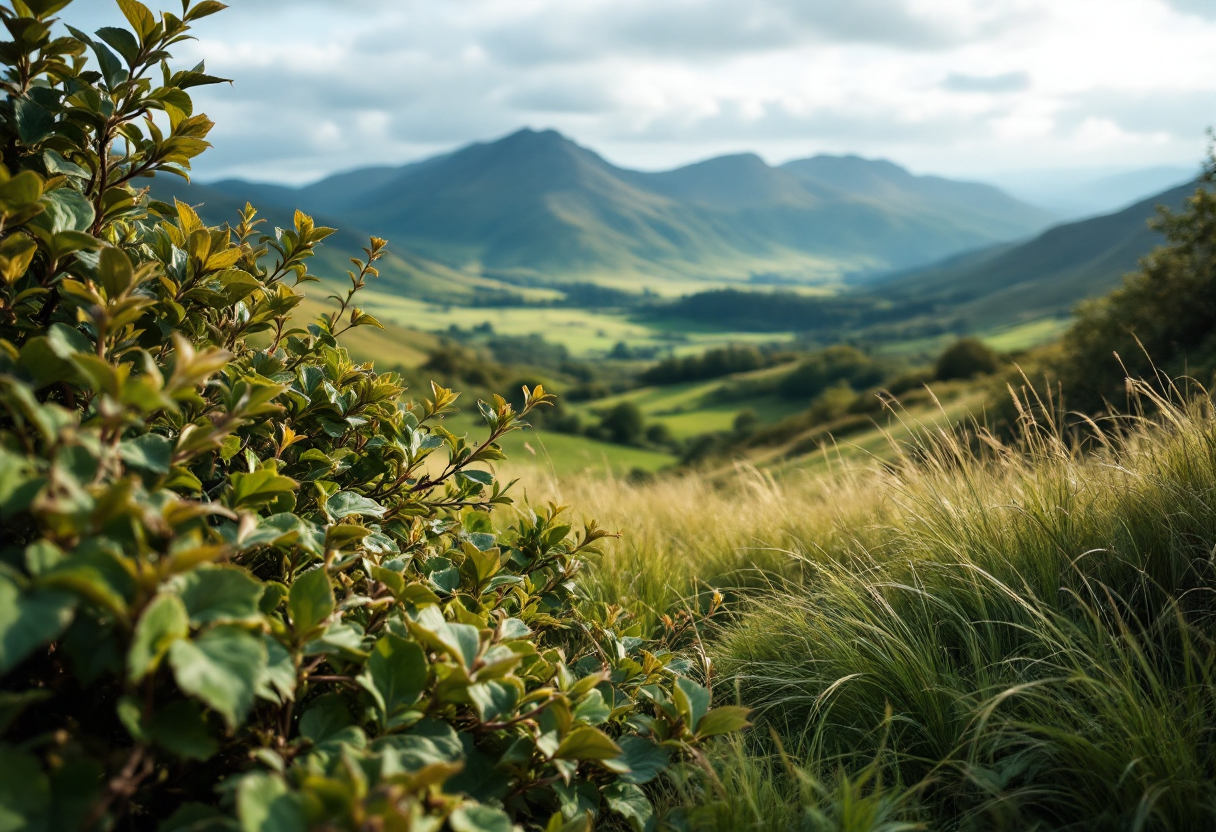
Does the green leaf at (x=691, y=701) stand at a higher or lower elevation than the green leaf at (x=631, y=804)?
higher

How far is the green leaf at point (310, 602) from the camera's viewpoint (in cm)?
153

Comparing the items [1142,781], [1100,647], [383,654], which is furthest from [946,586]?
[383,654]

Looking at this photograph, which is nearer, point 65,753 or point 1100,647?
point 65,753

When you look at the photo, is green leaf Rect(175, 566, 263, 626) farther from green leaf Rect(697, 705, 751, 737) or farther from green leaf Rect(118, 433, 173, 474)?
green leaf Rect(697, 705, 751, 737)

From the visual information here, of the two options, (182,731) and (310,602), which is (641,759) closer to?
(310,602)

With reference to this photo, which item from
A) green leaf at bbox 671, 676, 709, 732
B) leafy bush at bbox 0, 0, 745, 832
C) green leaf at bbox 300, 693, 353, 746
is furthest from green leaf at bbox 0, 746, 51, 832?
green leaf at bbox 671, 676, 709, 732

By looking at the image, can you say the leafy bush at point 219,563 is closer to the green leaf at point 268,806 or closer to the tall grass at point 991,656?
the green leaf at point 268,806

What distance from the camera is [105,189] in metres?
2.02

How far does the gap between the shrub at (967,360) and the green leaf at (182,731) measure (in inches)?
2174

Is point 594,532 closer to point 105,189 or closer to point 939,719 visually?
point 939,719

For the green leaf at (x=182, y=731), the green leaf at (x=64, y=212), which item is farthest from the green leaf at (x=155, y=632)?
the green leaf at (x=64, y=212)

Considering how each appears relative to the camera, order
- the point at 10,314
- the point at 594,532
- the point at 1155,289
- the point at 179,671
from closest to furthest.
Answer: the point at 179,671, the point at 10,314, the point at 594,532, the point at 1155,289

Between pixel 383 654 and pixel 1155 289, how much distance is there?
78.0 ft

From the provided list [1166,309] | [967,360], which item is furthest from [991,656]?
[967,360]
